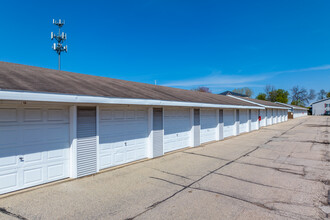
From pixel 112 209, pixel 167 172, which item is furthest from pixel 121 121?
pixel 112 209

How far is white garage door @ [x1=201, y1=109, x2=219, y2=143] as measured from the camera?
40.7 ft

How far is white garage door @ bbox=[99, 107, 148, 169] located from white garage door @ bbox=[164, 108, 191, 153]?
Result: 139 cm

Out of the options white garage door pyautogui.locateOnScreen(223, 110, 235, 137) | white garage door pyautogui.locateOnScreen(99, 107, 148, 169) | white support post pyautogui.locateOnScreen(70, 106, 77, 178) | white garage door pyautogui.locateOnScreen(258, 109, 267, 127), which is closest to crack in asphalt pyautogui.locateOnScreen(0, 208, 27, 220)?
white support post pyautogui.locateOnScreen(70, 106, 77, 178)

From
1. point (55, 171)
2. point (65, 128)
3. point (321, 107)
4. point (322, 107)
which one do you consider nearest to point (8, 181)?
point (55, 171)

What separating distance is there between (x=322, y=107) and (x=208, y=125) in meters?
78.1

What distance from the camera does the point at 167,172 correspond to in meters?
6.78

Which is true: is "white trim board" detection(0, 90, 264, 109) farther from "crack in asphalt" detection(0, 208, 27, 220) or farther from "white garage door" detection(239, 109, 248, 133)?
"white garage door" detection(239, 109, 248, 133)

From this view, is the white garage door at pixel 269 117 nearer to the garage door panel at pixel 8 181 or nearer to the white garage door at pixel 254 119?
the white garage door at pixel 254 119

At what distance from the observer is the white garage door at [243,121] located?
59.0 ft

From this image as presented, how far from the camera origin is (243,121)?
→ 738 inches

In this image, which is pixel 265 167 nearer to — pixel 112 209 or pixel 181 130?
pixel 181 130

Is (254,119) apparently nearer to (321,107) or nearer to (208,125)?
(208,125)

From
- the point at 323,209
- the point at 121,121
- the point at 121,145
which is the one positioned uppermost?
the point at 121,121

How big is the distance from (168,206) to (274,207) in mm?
2255
